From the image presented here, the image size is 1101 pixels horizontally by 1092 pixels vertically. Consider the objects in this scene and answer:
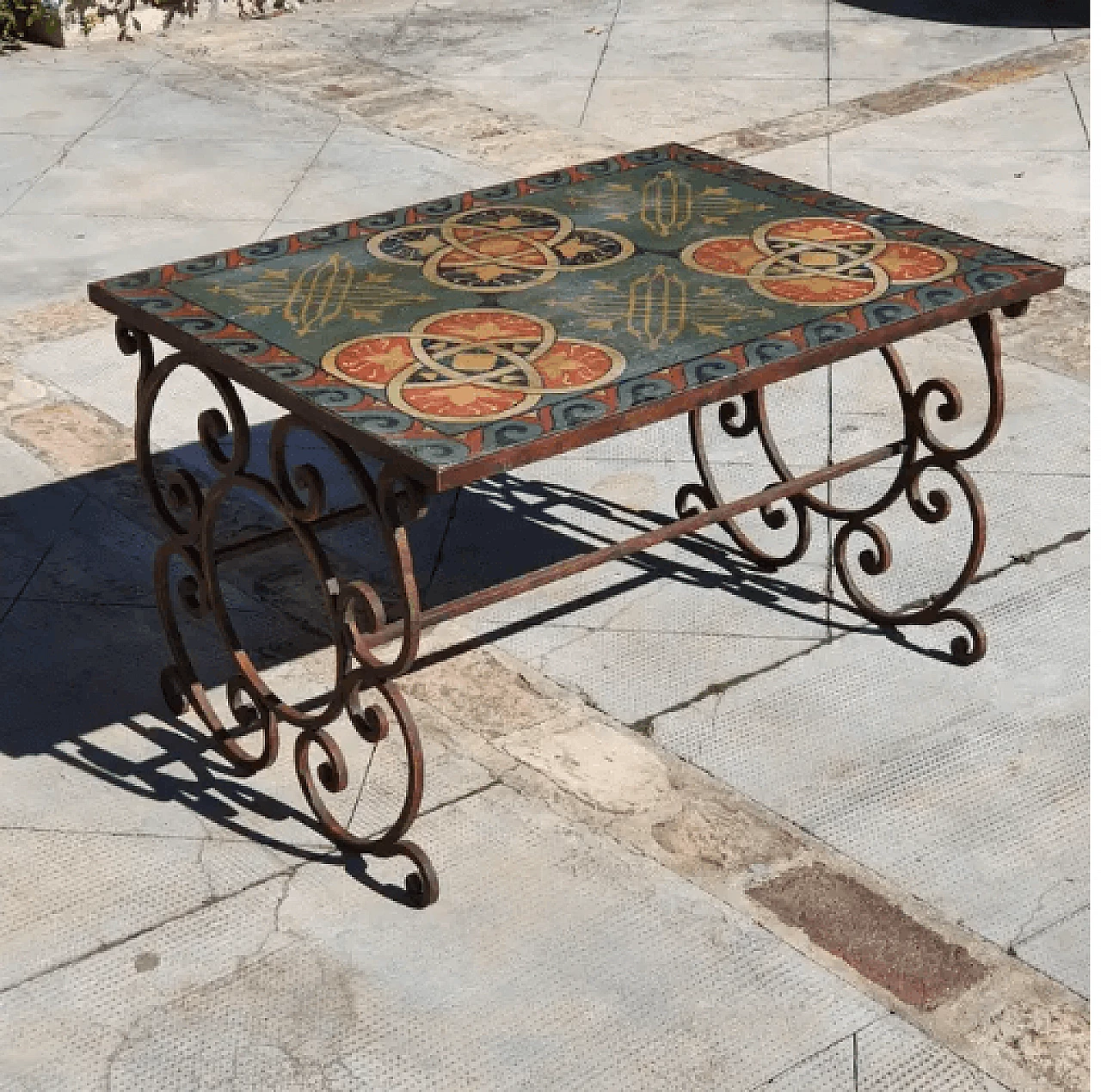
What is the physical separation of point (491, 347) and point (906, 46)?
22.9 ft

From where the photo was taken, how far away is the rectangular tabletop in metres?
3.82

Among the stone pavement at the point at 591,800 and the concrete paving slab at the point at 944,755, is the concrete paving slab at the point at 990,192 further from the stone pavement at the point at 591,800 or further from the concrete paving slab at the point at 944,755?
the concrete paving slab at the point at 944,755

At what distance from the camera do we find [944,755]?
458 cm

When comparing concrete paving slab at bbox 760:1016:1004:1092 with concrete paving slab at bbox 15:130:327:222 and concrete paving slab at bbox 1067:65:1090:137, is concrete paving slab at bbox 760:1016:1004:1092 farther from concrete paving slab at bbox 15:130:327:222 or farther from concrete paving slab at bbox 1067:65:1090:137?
concrete paving slab at bbox 1067:65:1090:137

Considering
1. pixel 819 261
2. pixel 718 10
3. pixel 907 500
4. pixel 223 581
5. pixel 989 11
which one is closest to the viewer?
pixel 819 261

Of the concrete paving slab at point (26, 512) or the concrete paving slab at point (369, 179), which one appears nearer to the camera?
the concrete paving slab at point (26, 512)

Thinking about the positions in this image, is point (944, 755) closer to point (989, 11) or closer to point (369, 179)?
point (369, 179)

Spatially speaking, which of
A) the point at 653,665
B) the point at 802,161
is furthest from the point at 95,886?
the point at 802,161

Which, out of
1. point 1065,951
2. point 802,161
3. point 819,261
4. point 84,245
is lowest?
point 1065,951

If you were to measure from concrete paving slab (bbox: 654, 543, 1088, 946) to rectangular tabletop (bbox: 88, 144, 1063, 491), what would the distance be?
1000 mm

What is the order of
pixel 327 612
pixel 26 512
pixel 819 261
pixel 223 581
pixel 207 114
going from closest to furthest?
pixel 327 612, pixel 819 261, pixel 223 581, pixel 26 512, pixel 207 114

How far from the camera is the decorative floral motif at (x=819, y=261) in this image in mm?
4371

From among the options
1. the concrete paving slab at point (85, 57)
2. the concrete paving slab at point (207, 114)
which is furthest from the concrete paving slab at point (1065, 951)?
the concrete paving slab at point (85, 57)

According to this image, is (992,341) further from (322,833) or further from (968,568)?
(322,833)
